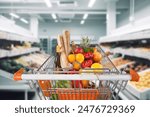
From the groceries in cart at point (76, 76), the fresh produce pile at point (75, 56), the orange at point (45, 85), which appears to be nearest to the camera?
the groceries in cart at point (76, 76)

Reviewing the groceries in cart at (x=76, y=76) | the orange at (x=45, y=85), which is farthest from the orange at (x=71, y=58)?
the orange at (x=45, y=85)

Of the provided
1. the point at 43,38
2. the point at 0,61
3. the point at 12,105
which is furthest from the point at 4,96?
the point at 43,38

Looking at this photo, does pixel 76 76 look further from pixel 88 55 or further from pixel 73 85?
pixel 88 55

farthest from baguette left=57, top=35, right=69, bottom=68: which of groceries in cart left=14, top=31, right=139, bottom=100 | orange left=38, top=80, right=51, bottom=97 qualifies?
orange left=38, top=80, right=51, bottom=97

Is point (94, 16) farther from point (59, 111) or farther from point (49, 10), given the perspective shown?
point (59, 111)

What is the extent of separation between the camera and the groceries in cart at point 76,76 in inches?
31.4

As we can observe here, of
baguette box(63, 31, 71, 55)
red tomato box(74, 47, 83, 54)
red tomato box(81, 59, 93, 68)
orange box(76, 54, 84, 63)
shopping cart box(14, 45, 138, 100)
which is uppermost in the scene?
baguette box(63, 31, 71, 55)

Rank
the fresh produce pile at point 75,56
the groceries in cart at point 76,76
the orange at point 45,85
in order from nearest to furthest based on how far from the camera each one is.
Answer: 1. the groceries in cart at point 76,76
2. the orange at point 45,85
3. the fresh produce pile at point 75,56

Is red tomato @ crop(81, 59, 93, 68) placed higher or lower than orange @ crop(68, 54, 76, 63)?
lower

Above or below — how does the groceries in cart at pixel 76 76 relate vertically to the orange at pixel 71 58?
below

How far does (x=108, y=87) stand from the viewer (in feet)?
3.20

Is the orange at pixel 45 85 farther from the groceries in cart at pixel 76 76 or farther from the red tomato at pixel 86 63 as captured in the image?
the red tomato at pixel 86 63

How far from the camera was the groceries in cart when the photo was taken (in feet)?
2.62

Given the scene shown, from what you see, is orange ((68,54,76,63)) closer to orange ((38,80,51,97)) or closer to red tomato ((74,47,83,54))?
red tomato ((74,47,83,54))
